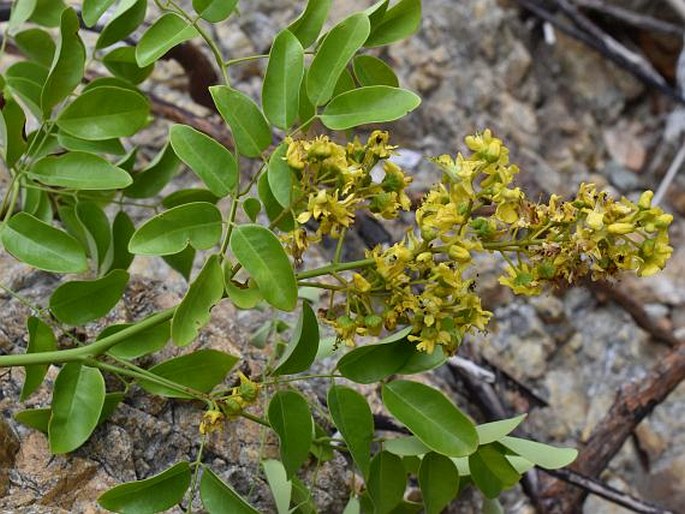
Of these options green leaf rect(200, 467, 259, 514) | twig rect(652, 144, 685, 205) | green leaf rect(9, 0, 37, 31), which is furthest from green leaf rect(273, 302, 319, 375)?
twig rect(652, 144, 685, 205)

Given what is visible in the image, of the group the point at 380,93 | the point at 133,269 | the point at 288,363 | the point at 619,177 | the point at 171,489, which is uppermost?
the point at 380,93

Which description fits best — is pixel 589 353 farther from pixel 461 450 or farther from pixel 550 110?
pixel 461 450

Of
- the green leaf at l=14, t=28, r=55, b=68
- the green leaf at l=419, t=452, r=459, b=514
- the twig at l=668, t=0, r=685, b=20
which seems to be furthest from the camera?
the twig at l=668, t=0, r=685, b=20

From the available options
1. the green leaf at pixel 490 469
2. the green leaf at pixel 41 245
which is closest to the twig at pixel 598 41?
the green leaf at pixel 490 469

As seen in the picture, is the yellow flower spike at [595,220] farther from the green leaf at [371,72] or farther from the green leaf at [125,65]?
the green leaf at [125,65]

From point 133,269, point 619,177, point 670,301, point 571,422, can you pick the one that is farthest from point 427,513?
point 619,177

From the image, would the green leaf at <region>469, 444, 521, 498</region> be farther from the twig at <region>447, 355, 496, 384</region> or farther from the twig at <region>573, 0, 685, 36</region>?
the twig at <region>573, 0, 685, 36</region>
